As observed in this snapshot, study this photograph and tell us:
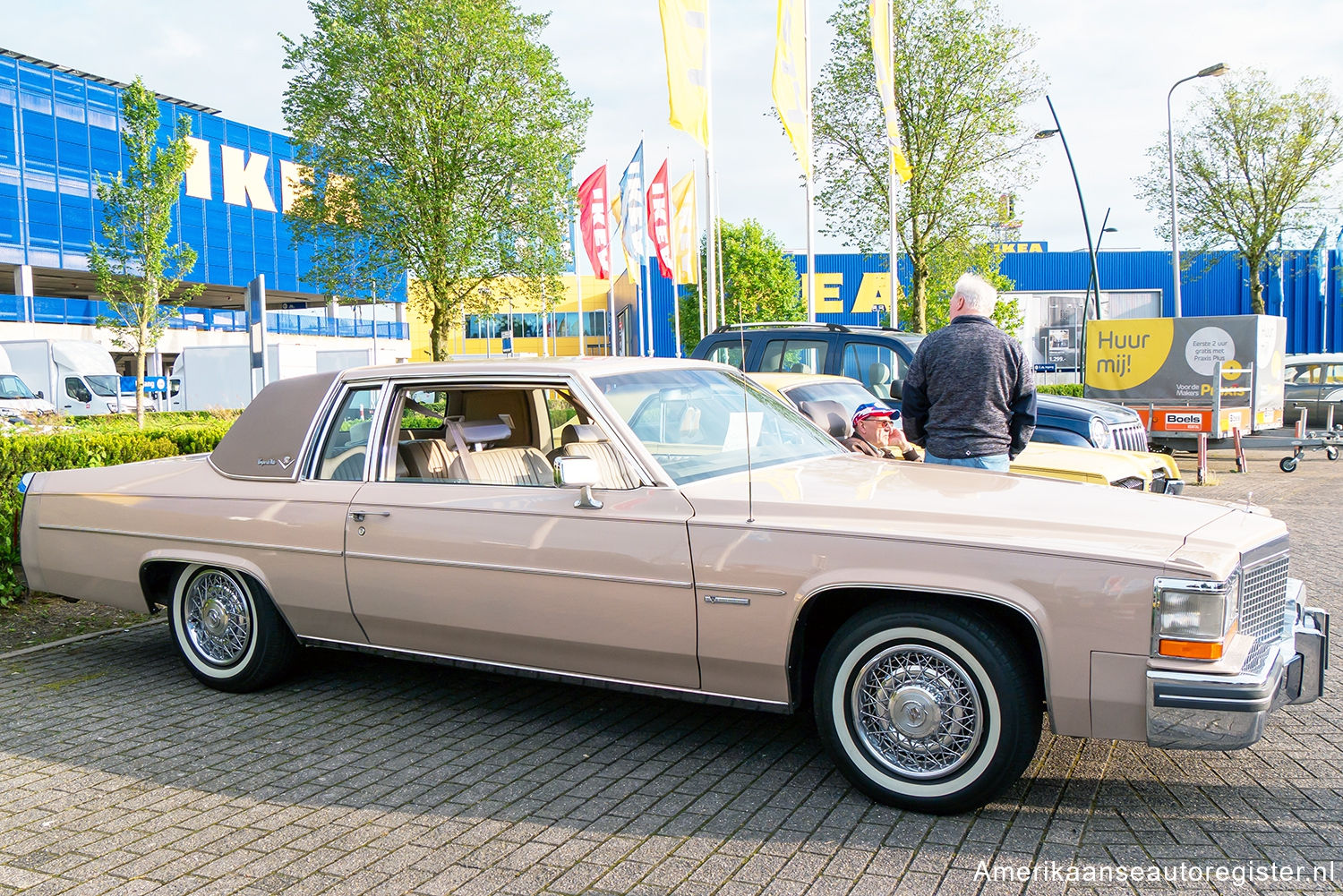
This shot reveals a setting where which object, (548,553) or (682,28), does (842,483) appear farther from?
(682,28)

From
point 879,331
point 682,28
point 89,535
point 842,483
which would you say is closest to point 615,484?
point 842,483

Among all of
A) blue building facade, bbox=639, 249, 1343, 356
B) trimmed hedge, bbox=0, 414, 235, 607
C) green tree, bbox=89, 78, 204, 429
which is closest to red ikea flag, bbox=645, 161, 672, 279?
green tree, bbox=89, 78, 204, 429

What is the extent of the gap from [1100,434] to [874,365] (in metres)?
2.19

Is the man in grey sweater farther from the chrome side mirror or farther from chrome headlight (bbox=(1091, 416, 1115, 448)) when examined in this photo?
chrome headlight (bbox=(1091, 416, 1115, 448))

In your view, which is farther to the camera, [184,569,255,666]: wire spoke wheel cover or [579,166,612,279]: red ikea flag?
[579,166,612,279]: red ikea flag

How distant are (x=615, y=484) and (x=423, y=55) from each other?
21.1m

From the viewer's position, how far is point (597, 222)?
2956cm

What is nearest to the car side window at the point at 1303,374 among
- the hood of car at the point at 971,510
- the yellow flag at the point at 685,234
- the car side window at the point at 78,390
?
the yellow flag at the point at 685,234

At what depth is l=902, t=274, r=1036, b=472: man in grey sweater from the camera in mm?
5266

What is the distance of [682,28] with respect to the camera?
15.2m

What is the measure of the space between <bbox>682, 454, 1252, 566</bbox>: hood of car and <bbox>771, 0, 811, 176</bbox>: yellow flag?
43.7 feet

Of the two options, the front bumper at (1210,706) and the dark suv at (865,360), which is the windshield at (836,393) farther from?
the front bumper at (1210,706)

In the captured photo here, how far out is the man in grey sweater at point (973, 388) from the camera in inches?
207

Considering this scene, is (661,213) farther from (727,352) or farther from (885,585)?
(885,585)
